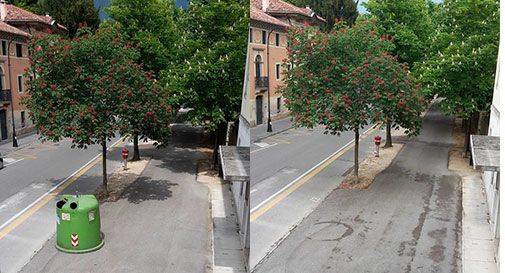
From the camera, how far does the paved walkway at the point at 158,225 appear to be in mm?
3883

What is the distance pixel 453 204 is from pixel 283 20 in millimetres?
1302

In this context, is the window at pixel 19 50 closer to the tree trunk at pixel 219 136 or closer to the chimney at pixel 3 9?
the chimney at pixel 3 9

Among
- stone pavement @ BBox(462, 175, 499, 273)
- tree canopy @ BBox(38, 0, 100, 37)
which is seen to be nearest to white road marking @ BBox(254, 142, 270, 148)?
stone pavement @ BBox(462, 175, 499, 273)

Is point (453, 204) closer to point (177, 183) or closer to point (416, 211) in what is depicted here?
point (416, 211)

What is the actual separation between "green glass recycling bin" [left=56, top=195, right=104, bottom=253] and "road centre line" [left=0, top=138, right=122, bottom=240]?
91 millimetres

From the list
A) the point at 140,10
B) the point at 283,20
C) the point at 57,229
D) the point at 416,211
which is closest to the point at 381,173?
the point at 416,211

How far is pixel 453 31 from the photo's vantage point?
7.45 feet

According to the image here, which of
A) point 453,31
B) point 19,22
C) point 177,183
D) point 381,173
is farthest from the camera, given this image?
point 177,183

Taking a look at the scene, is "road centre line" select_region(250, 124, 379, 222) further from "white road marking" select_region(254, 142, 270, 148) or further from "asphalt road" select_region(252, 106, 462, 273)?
"white road marking" select_region(254, 142, 270, 148)

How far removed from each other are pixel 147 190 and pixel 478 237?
119 inches

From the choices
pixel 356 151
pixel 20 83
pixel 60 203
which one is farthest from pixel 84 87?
pixel 356 151

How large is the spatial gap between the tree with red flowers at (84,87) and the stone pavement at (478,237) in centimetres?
301

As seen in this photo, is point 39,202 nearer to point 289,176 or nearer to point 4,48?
point 4,48

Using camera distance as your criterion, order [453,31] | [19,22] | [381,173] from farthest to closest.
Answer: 1. [19,22]
2. [381,173]
3. [453,31]
